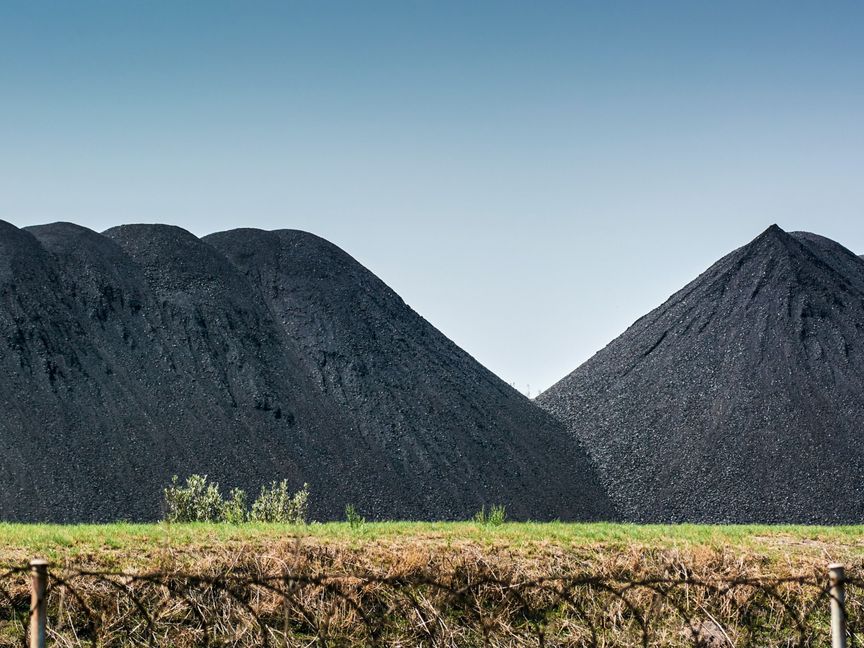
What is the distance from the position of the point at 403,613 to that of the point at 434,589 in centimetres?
45

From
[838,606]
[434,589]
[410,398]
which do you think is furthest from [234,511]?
[410,398]

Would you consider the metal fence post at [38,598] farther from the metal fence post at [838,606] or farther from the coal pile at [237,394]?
the coal pile at [237,394]

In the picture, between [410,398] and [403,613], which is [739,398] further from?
[403,613]

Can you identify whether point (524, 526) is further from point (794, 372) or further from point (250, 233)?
point (250, 233)

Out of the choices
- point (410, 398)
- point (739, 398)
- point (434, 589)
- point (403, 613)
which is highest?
point (739, 398)

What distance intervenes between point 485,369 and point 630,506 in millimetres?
11196

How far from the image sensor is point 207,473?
106 feet

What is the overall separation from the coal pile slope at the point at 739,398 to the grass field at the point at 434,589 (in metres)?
24.6

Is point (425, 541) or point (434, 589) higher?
point (425, 541)

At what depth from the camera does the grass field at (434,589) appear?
30.2 feet

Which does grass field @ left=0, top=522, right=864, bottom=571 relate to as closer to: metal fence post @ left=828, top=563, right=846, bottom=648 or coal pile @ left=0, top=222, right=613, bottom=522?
metal fence post @ left=828, top=563, right=846, bottom=648

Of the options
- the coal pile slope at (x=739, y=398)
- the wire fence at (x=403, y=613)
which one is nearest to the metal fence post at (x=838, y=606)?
the wire fence at (x=403, y=613)

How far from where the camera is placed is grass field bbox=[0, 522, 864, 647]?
30.2 feet

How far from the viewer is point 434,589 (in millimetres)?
9977
